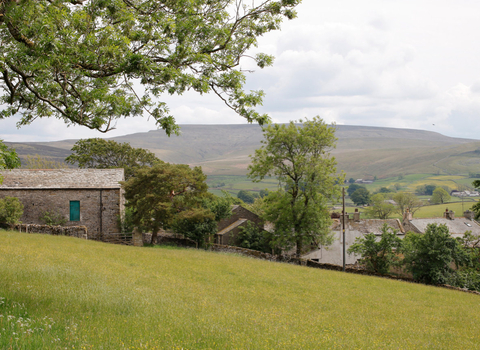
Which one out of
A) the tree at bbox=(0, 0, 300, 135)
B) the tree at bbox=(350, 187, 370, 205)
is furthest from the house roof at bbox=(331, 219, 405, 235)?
the tree at bbox=(350, 187, 370, 205)

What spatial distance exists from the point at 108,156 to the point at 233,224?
25.3m

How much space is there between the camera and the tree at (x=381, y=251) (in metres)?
32.4

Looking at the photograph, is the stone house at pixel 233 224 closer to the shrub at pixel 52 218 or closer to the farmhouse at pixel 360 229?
the farmhouse at pixel 360 229

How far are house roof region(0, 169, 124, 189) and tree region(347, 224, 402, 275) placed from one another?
2566 centimetres

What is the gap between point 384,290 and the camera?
22.1m

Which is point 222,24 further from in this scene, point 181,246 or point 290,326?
point 181,246

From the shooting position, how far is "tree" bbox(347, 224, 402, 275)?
3238 cm

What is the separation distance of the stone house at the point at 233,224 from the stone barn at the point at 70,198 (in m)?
12.7

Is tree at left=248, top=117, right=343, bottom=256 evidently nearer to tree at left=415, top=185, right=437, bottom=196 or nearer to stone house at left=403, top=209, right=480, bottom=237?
stone house at left=403, top=209, right=480, bottom=237

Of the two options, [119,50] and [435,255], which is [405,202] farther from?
[119,50]

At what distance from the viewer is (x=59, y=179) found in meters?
37.2

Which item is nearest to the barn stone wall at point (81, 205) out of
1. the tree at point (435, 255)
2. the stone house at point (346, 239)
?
the stone house at point (346, 239)

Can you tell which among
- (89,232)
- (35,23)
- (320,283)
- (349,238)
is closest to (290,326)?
(35,23)

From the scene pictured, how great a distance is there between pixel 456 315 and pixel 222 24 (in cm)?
1630
